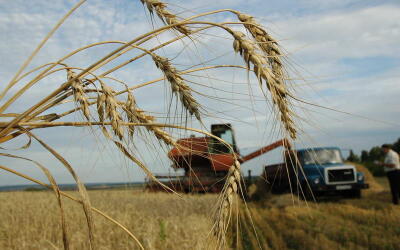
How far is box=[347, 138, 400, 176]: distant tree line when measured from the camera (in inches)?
1097

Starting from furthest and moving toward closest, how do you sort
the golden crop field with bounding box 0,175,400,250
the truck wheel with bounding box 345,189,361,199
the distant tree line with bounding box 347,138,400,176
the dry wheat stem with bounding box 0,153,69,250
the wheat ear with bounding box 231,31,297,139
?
1. the distant tree line with bounding box 347,138,400,176
2. the truck wheel with bounding box 345,189,361,199
3. the golden crop field with bounding box 0,175,400,250
4. the dry wheat stem with bounding box 0,153,69,250
5. the wheat ear with bounding box 231,31,297,139

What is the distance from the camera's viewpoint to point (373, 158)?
30.7 meters

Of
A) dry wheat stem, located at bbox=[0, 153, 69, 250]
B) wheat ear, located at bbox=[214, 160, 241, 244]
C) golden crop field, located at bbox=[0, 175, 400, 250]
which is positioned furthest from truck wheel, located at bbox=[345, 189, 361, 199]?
dry wheat stem, located at bbox=[0, 153, 69, 250]

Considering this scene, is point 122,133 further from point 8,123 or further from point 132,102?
point 8,123

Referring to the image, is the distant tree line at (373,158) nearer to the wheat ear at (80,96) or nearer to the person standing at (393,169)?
the person standing at (393,169)

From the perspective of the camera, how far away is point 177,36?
5.21ft

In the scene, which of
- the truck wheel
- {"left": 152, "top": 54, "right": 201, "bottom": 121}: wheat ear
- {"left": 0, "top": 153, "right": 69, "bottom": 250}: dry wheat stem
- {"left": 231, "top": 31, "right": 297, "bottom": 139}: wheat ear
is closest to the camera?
{"left": 231, "top": 31, "right": 297, "bottom": 139}: wheat ear

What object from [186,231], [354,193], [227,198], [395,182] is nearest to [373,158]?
[354,193]

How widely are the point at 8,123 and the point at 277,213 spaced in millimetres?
7884

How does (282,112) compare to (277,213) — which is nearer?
(282,112)

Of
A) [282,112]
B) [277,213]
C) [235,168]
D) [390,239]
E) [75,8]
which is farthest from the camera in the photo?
[277,213]

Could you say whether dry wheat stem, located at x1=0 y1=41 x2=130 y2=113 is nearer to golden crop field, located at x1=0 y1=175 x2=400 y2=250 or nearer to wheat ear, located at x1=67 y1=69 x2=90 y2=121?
wheat ear, located at x1=67 y1=69 x2=90 y2=121

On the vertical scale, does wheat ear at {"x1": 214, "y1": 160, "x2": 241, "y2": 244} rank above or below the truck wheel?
above

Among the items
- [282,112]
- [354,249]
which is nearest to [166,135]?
[282,112]
